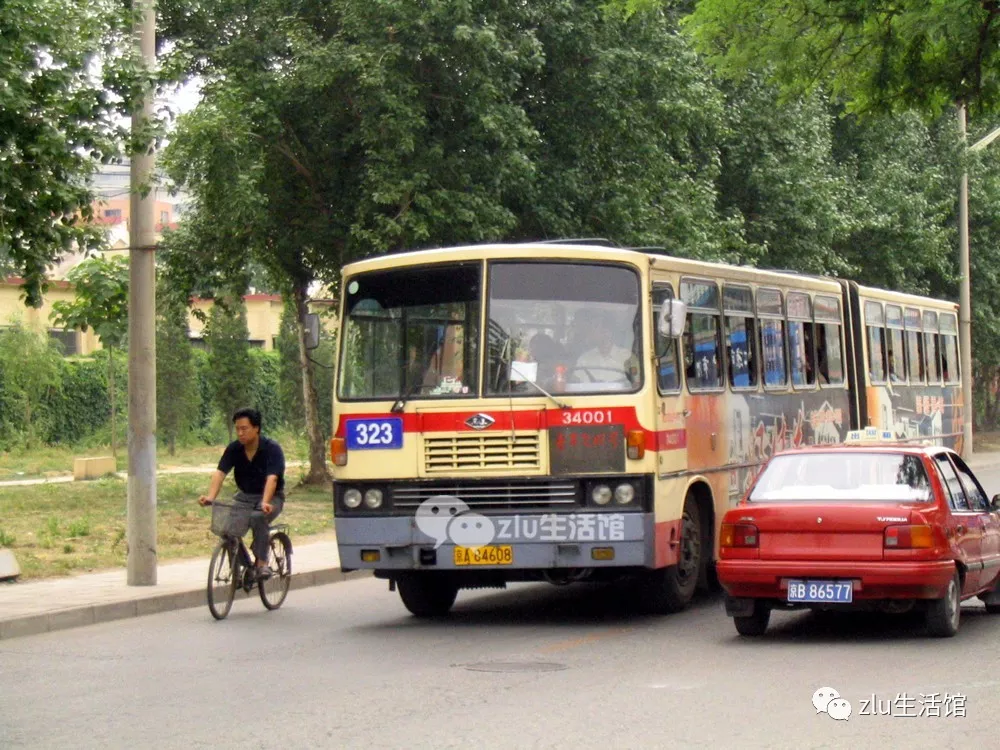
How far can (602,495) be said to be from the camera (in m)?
13.1

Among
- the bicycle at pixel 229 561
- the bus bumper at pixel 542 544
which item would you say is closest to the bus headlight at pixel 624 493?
the bus bumper at pixel 542 544

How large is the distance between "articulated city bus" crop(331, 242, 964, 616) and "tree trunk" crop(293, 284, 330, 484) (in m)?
13.9

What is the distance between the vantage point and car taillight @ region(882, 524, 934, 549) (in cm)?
1124

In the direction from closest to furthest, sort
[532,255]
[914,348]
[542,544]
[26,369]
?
[542,544] < [532,255] < [914,348] < [26,369]

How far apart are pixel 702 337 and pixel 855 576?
13.3ft

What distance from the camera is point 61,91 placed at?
46.3 ft

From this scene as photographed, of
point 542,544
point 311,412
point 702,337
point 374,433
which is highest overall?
point 702,337

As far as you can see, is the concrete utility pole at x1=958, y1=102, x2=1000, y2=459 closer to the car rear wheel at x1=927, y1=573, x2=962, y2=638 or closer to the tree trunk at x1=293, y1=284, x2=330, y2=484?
the tree trunk at x1=293, y1=284, x2=330, y2=484

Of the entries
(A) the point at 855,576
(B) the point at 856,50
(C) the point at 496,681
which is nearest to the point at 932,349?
(B) the point at 856,50

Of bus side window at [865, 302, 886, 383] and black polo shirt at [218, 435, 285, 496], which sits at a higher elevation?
bus side window at [865, 302, 886, 383]

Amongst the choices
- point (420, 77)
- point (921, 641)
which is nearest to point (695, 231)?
point (420, 77)

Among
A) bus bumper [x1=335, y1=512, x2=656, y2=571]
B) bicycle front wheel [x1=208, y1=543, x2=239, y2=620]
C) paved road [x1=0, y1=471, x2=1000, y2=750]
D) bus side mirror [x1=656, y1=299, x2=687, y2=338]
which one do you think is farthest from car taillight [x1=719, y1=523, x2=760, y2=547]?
bicycle front wheel [x1=208, y1=543, x2=239, y2=620]

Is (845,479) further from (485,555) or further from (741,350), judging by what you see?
(741,350)

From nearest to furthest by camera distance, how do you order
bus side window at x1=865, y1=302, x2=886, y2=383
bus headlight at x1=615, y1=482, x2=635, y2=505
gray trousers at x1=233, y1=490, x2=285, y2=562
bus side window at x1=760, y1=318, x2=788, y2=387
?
bus headlight at x1=615, y1=482, x2=635, y2=505
gray trousers at x1=233, y1=490, x2=285, y2=562
bus side window at x1=760, y1=318, x2=788, y2=387
bus side window at x1=865, y1=302, x2=886, y2=383
